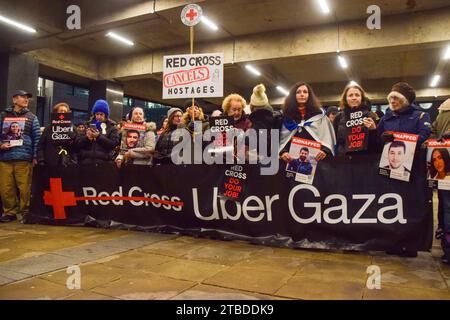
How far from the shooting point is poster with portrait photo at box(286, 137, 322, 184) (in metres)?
4.25

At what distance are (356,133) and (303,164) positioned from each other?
2.20ft

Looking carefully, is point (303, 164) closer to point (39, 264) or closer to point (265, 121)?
point (265, 121)

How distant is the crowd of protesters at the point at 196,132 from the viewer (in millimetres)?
4098

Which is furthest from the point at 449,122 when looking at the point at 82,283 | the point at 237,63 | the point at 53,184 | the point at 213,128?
the point at 237,63

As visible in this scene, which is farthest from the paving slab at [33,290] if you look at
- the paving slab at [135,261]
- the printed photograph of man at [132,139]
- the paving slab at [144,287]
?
the printed photograph of man at [132,139]

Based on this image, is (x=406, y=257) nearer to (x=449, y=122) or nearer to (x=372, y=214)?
(x=372, y=214)

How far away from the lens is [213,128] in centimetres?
485

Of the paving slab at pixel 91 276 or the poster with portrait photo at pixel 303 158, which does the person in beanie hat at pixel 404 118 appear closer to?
the poster with portrait photo at pixel 303 158

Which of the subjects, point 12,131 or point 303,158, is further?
point 12,131

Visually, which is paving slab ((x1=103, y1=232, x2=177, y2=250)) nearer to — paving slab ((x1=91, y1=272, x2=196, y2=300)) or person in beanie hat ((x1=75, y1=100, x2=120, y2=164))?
paving slab ((x1=91, y1=272, x2=196, y2=300))

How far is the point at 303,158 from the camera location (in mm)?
4273

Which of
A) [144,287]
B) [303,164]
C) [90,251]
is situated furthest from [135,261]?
[303,164]

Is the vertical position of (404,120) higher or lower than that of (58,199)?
higher
